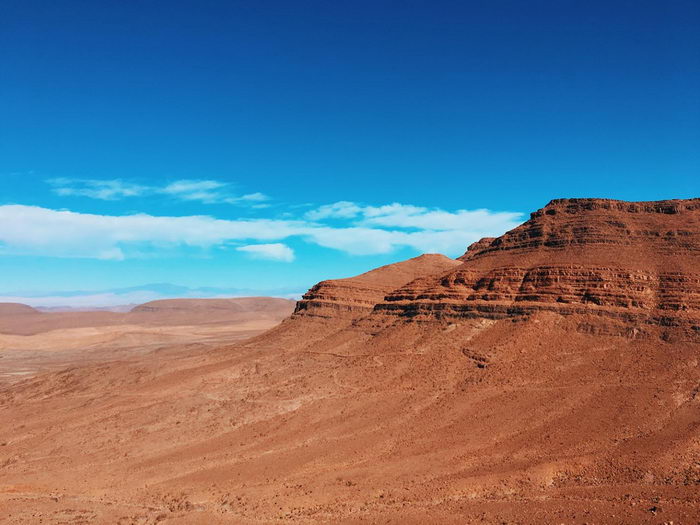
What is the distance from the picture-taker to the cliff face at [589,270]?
4025 centimetres

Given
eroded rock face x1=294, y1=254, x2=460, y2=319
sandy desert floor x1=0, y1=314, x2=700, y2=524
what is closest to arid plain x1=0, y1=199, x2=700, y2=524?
sandy desert floor x1=0, y1=314, x2=700, y2=524

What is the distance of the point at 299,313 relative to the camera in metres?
78.1

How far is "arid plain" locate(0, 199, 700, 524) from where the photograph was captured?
23812mm

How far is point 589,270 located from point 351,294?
121ft

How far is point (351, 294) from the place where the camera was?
74125 millimetres

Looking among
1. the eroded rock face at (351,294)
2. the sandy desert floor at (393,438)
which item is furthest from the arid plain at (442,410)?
the eroded rock face at (351,294)

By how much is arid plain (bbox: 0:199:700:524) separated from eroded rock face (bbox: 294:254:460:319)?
9.10 m

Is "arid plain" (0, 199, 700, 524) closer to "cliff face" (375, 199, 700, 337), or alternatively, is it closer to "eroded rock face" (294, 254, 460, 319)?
"cliff face" (375, 199, 700, 337)

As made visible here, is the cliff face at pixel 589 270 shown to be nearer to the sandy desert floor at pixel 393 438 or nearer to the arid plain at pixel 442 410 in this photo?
the arid plain at pixel 442 410

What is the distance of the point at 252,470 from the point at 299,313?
1940 inches

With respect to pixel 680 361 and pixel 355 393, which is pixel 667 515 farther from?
pixel 355 393

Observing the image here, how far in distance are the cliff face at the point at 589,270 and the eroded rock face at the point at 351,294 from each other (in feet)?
49.1

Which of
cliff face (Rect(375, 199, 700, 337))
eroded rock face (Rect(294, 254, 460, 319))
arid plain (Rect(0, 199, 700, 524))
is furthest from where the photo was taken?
eroded rock face (Rect(294, 254, 460, 319))

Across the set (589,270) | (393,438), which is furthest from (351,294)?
(393,438)
